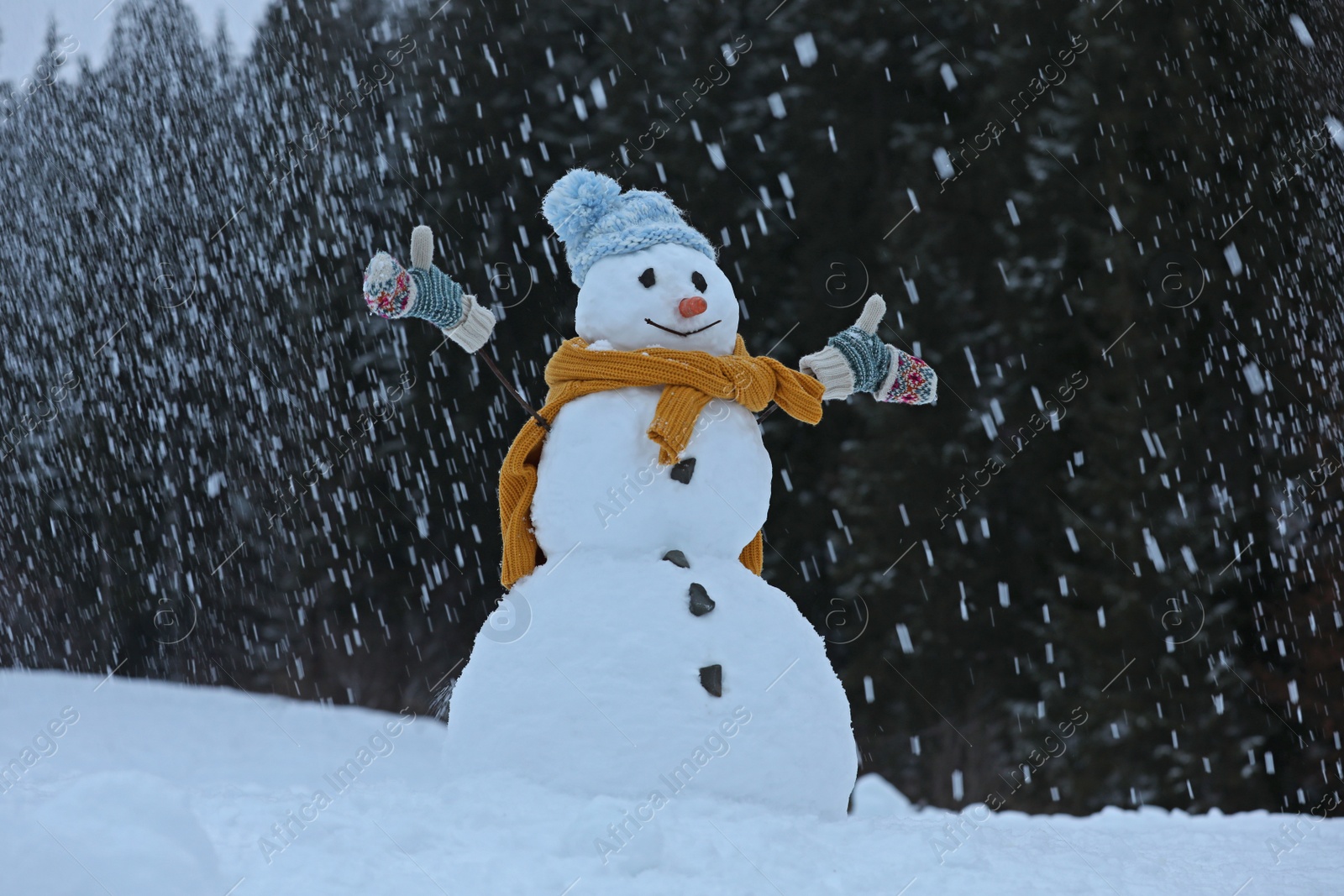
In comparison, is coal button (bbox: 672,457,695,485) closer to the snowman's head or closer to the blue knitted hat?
the snowman's head

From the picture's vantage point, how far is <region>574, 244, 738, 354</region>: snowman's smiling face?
3590 mm

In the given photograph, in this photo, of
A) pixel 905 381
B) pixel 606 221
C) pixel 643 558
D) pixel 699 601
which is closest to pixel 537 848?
pixel 699 601

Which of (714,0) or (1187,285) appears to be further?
(714,0)

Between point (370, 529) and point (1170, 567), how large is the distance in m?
6.02

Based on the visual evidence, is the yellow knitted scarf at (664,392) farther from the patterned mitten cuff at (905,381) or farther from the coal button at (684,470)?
the patterned mitten cuff at (905,381)

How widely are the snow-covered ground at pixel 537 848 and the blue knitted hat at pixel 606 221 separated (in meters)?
1.56

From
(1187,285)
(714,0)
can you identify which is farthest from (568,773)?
(714,0)

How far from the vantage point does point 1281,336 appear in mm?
7867

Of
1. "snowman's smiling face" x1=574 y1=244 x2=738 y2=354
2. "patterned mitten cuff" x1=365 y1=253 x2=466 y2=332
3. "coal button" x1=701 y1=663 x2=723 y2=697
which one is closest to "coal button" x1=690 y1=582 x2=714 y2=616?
"coal button" x1=701 y1=663 x2=723 y2=697

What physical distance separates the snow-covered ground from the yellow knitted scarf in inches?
29.7

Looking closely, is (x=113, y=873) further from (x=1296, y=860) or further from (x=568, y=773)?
(x=1296, y=860)

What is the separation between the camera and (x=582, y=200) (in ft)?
12.4

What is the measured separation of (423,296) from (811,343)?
524cm

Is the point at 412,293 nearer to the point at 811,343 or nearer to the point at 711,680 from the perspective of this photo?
the point at 711,680
